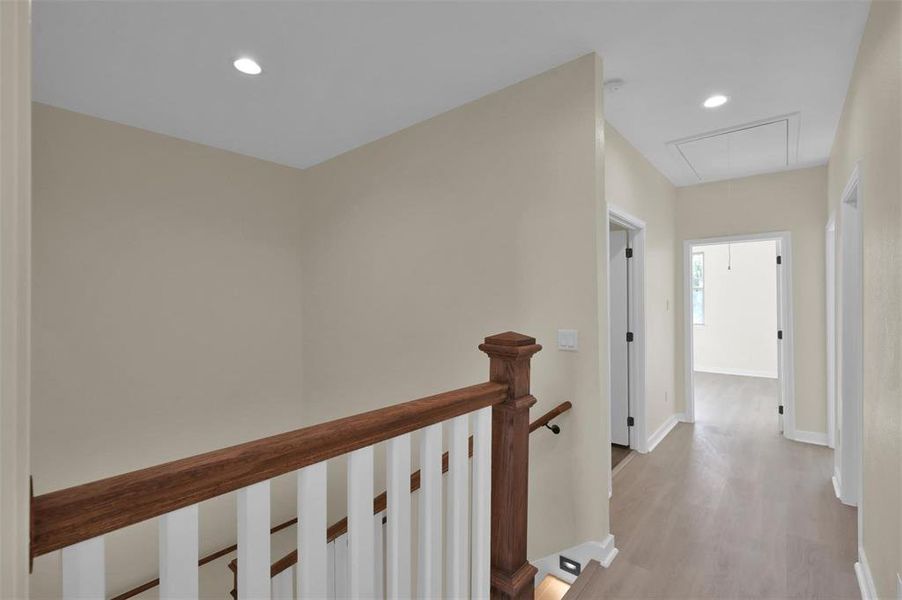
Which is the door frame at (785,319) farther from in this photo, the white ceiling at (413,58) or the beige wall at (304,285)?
the beige wall at (304,285)

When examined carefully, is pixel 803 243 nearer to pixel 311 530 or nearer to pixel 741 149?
pixel 741 149

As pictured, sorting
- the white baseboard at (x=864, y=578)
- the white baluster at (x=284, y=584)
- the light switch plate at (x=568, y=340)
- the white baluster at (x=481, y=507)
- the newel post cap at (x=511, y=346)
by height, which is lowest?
the white baluster at (x=284, y=584)

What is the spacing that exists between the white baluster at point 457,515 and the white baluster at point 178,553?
0.68 meters

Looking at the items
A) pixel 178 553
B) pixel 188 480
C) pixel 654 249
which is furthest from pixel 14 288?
pixel 654 249

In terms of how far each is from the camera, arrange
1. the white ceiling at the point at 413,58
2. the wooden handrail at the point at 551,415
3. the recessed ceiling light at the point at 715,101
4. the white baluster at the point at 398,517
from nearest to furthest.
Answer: the white baluster at the point at 398,517, the white ceiling at the point at 413,58, the wooden handrail at the point at 551,415, the recessed ceiling light at the point at 715,101

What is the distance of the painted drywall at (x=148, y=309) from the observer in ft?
9.36

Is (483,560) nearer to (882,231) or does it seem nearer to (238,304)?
(882,231)

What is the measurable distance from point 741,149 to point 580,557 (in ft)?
11.3

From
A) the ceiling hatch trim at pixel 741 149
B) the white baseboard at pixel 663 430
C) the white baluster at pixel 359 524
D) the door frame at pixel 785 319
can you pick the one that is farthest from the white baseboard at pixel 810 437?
the white baluster at pixel 359 524

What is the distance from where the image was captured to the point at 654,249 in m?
4.01

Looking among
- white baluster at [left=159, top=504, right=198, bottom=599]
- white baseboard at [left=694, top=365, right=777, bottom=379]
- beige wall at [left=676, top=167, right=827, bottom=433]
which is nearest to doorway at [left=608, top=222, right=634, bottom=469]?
beige wall at [left=676, top=167, right=827, bottom=433]

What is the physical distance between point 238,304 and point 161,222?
88cm

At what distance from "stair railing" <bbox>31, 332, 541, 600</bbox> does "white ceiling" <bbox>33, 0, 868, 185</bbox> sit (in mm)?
1696

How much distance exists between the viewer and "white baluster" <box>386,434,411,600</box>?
1.04 m
